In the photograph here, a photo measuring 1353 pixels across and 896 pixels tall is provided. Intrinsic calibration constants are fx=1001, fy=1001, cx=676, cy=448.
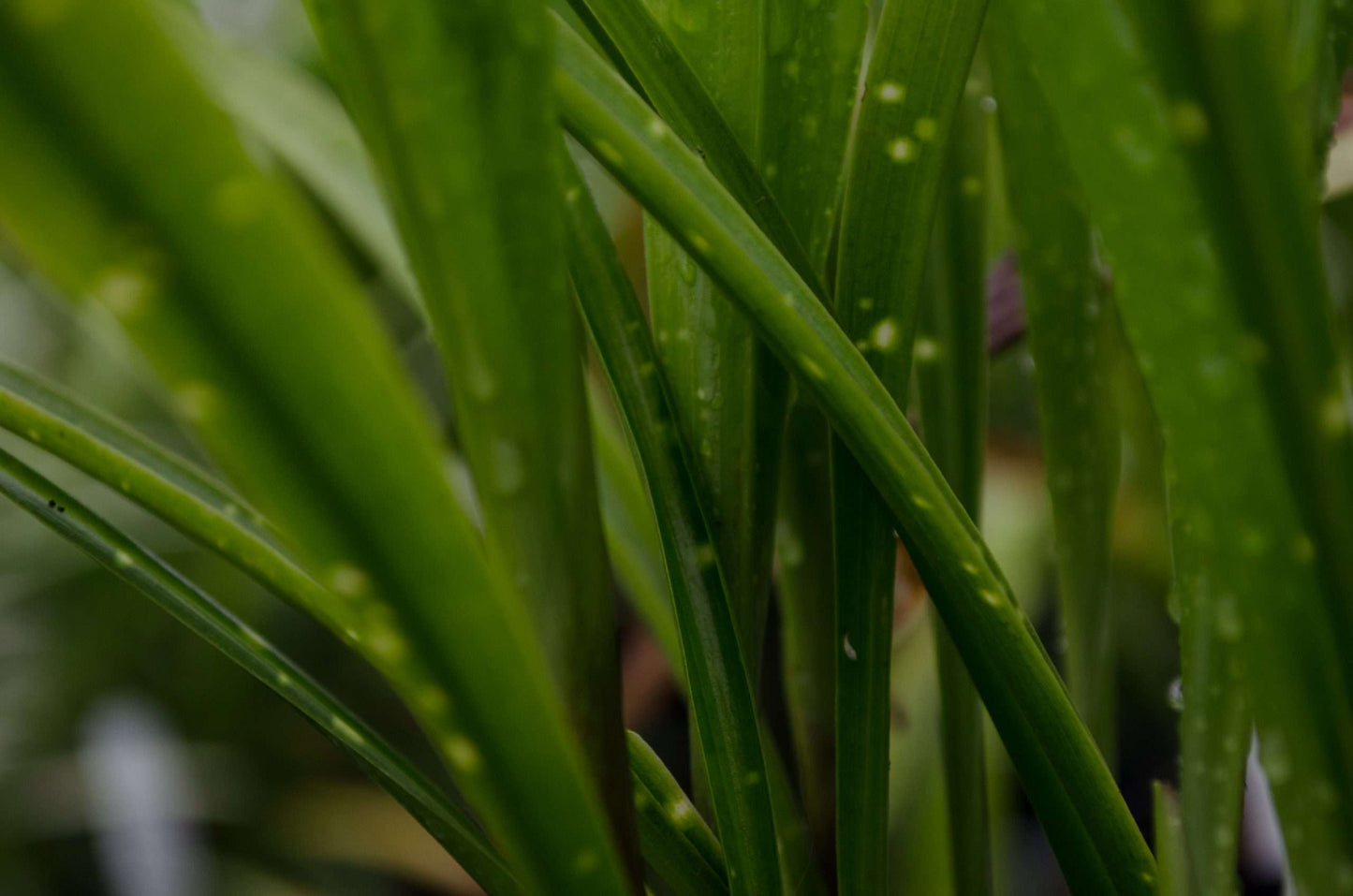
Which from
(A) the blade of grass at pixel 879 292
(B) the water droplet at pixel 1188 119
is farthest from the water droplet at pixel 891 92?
(B) the water droplet at pixel 1188 119

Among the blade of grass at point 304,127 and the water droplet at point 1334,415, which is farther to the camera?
the blade of grass at point 304,127

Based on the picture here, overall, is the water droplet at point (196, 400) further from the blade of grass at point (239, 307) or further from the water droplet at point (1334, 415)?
the water droplet at point (1334, 415)

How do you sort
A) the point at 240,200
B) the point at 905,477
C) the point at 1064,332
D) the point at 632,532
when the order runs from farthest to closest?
the point at 632,532, the point at 1064,332, the point at 905,477, the point at 240,200

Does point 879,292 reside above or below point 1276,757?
above

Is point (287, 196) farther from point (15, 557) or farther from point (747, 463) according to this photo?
point (15, 557)

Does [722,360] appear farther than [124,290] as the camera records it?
Yes

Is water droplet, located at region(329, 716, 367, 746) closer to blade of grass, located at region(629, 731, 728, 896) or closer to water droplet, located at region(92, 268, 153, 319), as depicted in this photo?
blade of grass, located at region(629, 731, 728, 896)

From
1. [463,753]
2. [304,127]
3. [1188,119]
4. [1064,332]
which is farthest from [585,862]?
[304,127]

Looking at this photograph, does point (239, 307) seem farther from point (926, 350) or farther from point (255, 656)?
point (926, 350)
